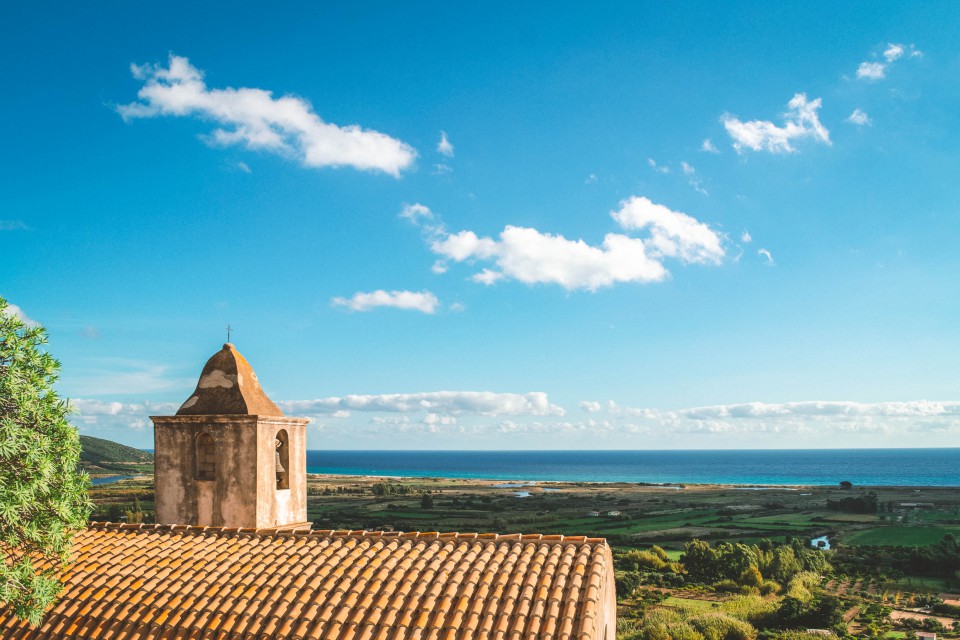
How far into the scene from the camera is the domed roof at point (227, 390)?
1352cm

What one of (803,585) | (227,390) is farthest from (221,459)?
(803,585)

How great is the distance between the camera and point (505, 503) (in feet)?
288

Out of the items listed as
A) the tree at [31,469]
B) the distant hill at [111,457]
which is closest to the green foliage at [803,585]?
the tree at [31,469]

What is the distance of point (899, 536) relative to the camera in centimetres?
5925

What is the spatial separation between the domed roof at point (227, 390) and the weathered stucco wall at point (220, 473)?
309mm

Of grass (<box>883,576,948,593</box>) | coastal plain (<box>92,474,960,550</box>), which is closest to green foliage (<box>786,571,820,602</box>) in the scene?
grass (<box>883,576,948,593</box>)

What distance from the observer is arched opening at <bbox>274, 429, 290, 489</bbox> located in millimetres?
14039

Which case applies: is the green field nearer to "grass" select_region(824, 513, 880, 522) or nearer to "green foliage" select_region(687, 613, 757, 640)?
"grass" select_region(824, 513, 880, 522)

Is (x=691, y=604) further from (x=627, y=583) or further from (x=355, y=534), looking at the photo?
(x=355, y=534)

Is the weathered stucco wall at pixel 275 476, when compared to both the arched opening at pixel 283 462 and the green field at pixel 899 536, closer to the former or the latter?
the arched opening at pixel 283 462

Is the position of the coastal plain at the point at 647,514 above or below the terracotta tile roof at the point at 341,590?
below

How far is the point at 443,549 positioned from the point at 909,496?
365 ft

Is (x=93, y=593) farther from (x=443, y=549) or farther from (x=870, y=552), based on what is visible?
(x=870, y=552)

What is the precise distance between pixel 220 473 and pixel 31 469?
504 cm
